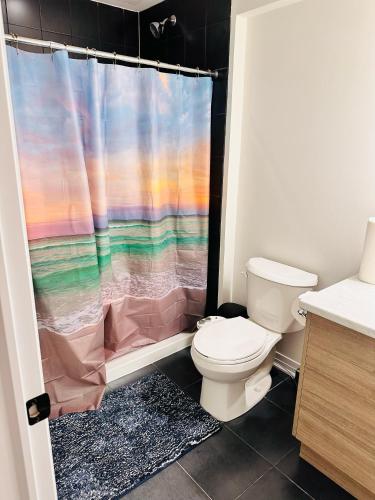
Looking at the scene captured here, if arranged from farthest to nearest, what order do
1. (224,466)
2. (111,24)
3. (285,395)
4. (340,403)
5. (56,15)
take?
(111,24) → (56,15) → (285,395) → (224,466) → (340,403)

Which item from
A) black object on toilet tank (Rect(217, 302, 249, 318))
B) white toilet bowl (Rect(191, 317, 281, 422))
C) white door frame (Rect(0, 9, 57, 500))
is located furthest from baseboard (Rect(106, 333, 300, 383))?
white door frame (Rect(0, 9, 57, 500))

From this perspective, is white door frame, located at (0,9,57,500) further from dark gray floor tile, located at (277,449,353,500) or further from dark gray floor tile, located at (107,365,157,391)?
dark gray floor tile, located at (107,365,157,391)

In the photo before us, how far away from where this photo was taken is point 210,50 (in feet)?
7.06

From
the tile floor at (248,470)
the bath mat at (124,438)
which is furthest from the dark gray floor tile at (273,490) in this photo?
the bath mat at (124,438)

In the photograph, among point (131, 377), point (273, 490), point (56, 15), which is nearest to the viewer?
point (273, 490)

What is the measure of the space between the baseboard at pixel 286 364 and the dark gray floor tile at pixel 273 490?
0.71 metres

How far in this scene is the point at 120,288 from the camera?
2078 millimetres

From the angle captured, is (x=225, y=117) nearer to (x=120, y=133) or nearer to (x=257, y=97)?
(x=257, y=97)

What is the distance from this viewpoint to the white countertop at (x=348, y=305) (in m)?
1.22

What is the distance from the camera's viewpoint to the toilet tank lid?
1.84 meters

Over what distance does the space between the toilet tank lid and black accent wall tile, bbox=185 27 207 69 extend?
1.31 m

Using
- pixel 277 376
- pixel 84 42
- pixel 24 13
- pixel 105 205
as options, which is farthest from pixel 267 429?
pixel 24 13

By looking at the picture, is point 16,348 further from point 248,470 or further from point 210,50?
point 210,50

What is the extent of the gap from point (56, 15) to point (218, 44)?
109 cm
